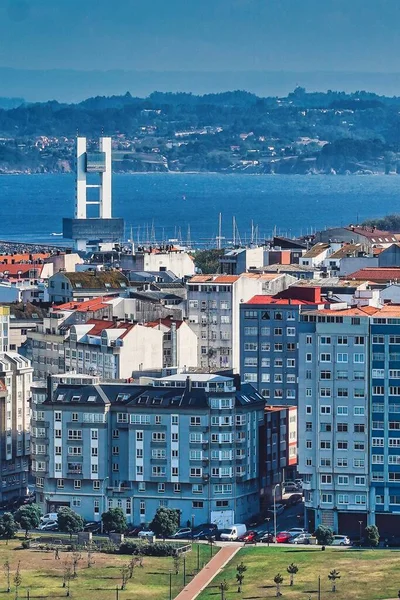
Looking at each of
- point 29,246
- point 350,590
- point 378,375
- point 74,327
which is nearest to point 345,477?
point 378,375

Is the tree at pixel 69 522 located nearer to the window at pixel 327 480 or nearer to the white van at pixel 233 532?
the white van at pixel 233 532

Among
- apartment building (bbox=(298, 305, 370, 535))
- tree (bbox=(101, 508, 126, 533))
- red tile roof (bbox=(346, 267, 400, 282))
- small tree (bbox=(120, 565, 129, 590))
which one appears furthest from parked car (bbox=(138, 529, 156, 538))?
red tile roof (bbox=(346, 267, 400, 282))

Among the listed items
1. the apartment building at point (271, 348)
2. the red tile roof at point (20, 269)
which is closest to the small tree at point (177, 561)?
the apartment building at point (271, 348)

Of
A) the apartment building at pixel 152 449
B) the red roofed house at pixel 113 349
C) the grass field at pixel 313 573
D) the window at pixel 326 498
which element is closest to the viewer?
the grass field at pixel 313 573

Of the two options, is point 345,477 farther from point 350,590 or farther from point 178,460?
point 350,590

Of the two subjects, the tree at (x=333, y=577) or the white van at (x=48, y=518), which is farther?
the white van at (x=48, y=518)

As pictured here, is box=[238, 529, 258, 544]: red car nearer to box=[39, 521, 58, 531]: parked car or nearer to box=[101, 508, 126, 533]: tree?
box=[101, 508, 126, 533]: tree
